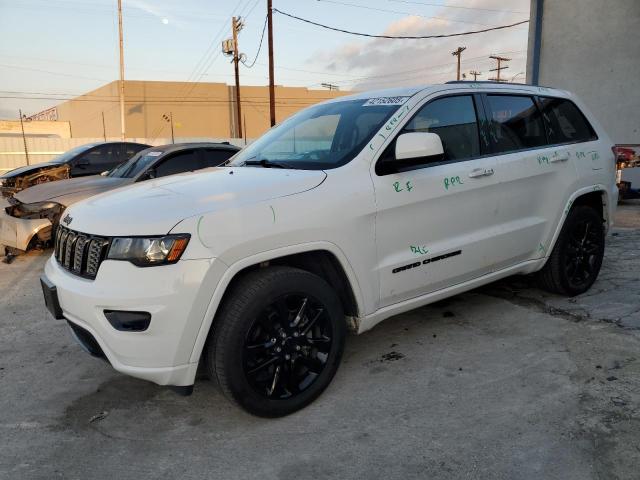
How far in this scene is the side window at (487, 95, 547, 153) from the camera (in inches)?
154

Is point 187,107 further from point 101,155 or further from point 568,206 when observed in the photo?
point 568,206

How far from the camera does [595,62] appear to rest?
12.3 m

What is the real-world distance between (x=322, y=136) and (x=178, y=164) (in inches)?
168

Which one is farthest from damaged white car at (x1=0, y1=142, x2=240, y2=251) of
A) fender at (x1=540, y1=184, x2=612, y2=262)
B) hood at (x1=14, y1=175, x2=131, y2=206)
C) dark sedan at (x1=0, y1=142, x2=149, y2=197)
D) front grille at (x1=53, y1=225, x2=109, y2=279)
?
fender at (x1=540, y1=184, x2=612, y2=262)

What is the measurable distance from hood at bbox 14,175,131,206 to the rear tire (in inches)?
213

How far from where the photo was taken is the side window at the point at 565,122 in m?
4.37

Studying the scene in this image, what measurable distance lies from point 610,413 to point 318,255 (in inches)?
70.3

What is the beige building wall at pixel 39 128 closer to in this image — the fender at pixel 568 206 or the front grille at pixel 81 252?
the front grille at pixel 81 252

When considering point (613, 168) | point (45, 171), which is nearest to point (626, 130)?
point (613, 168)

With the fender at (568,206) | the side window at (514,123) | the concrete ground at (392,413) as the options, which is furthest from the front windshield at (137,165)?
the fender at (568,206)

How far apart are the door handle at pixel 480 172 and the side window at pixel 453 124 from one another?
125 millimetres

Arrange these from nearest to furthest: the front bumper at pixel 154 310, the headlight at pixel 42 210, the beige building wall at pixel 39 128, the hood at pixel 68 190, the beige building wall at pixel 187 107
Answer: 1. the front bumper at pixel 154 310
2. the headlight at pixel 42 210
3. the hood at pixel 68 190
4. the beige building wall at pixel 187 107
5. the beige building wall at pixel 39 128

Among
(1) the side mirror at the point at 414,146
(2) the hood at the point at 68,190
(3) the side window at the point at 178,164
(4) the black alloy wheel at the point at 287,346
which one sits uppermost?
(1) the side mirror at the point at 414,146

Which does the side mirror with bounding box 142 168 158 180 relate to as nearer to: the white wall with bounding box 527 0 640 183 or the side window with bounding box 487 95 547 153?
the side window with bounding box 487 95 547 153
